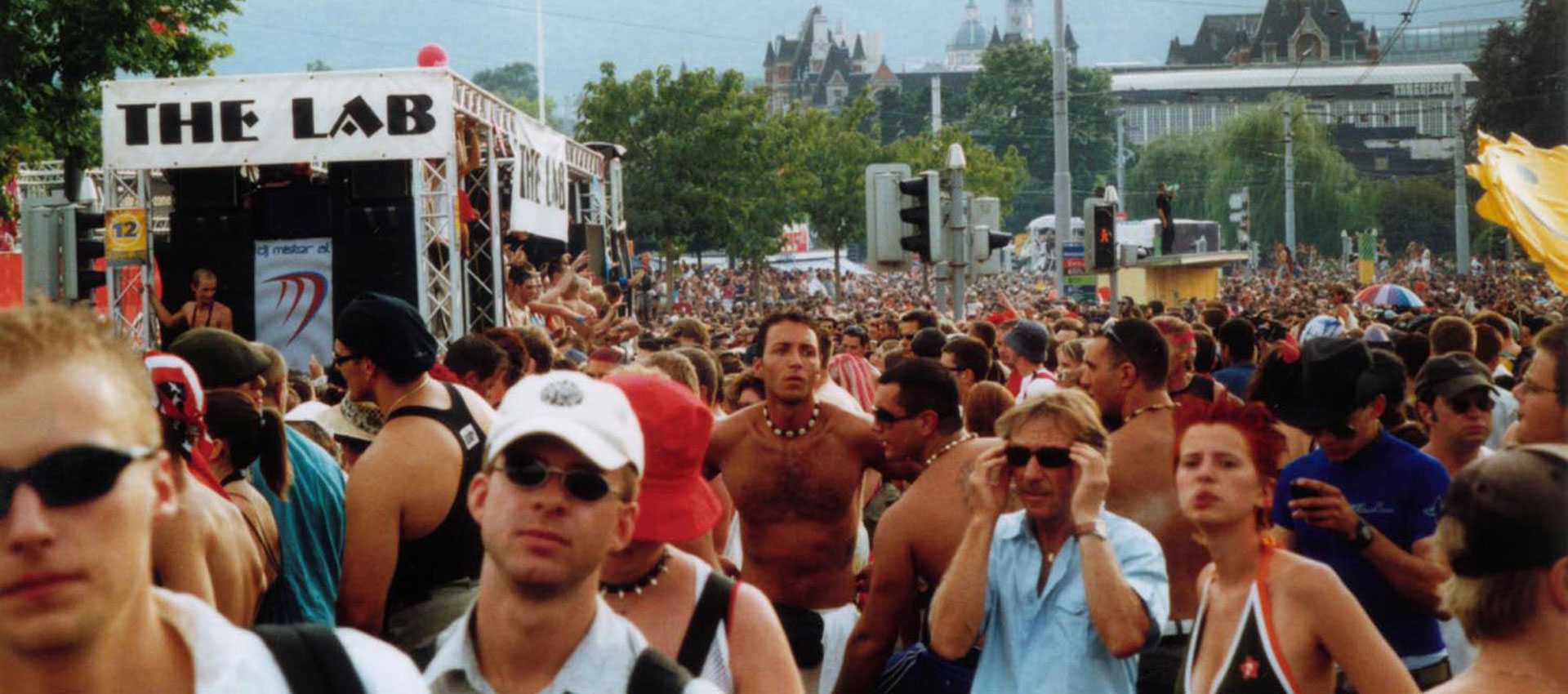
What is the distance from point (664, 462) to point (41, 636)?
1.98 m

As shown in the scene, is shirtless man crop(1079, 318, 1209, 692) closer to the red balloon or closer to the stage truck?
the stage truck

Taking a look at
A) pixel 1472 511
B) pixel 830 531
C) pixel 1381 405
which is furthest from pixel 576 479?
pixel 830 531

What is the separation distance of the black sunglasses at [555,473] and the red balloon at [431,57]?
54.7ft

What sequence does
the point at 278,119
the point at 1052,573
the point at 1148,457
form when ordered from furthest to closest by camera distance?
the point at 278,119 → the point at 1148,457 → the point at 1052,573

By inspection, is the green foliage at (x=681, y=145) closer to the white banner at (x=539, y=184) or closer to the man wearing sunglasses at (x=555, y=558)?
the white banner at (x=539, y=184)

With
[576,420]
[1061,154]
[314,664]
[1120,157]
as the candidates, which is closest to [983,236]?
[576,420]

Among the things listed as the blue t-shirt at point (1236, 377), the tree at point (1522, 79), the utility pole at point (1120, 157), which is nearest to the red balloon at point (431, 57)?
the blue t-shirt at point (1236, 377)

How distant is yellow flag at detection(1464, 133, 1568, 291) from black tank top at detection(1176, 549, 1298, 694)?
5099 millimetres

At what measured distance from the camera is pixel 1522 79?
48.9 m

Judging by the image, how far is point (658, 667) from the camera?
288cm

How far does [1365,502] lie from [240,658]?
4.13 m

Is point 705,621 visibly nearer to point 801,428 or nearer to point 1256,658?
point 1256,658

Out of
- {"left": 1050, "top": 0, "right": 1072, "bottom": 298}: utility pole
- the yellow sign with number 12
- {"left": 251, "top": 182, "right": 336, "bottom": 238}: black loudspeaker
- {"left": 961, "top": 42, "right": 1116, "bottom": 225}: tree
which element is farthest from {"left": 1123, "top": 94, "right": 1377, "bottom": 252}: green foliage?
the yellow sign with number 12

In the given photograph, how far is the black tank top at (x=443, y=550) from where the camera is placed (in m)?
5.29
